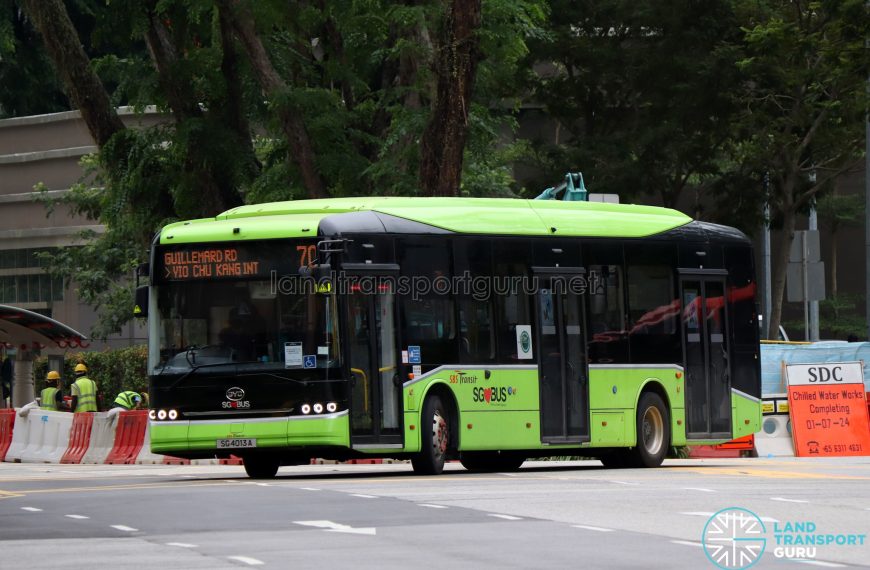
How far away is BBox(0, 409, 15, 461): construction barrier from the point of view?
33250mm

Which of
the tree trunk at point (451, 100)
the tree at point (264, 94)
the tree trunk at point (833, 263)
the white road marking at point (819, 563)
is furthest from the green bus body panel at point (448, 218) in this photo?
the tree trunk at point (833, 263)

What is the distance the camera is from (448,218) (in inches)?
828

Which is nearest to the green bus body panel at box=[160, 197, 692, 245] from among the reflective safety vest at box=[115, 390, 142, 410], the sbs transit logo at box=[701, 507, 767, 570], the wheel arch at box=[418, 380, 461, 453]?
the wheel arch at box=[418, 380, 461, 453]

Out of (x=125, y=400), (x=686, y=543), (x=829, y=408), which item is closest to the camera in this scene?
(x=686, y=543)

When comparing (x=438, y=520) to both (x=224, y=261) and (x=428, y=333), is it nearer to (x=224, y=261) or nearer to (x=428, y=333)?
(x=428, y=333)

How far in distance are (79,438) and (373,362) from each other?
41.7 feet

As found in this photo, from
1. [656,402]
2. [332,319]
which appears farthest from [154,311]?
[656,402]

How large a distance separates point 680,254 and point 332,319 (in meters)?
6.18

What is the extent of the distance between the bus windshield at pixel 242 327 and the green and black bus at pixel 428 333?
0.02 meters

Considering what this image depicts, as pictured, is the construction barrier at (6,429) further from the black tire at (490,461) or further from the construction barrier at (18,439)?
the black tire at (490,461)

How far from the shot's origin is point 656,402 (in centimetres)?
2333

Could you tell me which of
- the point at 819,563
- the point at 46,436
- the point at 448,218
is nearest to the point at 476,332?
the point at 448,218

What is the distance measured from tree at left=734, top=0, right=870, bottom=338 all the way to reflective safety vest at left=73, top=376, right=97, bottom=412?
533 inches

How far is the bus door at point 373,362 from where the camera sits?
1964 centimetres
